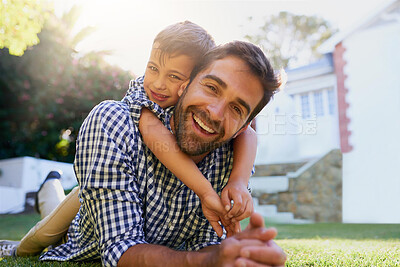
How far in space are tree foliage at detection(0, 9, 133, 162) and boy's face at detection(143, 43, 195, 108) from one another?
10490 millimetres

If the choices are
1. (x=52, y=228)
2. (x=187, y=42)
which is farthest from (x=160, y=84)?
(x=52, y=228)

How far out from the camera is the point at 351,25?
14.1 m

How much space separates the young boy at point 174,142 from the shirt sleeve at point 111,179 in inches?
6.2

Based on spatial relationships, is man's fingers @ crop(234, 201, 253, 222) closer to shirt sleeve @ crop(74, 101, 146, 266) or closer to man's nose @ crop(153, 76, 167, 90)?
shirt sleeve @ crop(74, 101, 146, 266)

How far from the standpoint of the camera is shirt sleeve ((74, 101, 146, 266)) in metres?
1.86

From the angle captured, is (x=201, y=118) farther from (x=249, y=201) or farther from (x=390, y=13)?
(x=390, y=13)

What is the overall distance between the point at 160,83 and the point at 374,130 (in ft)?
39.0

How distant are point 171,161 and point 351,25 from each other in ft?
45.7

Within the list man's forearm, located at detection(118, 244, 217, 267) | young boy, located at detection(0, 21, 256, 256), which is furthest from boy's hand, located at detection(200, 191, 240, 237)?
man's forearm, located at detection(118, 244, 217, 267)

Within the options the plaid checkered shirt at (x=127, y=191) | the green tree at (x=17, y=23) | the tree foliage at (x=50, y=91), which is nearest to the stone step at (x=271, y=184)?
the tree foliage at (x=50, y=91)

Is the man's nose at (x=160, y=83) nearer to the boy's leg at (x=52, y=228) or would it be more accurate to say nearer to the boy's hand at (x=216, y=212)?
the boy's leg at (x=52, y=228)

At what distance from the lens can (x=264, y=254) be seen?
1309 mm

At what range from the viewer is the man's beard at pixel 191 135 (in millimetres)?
2094

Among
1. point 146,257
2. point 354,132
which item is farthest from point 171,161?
point 354,132
